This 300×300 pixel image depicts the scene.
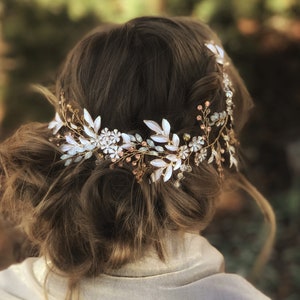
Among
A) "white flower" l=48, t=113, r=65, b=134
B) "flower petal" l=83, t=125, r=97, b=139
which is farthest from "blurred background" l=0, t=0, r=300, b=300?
"flower petal" l=83, t=125, r=97, b=139

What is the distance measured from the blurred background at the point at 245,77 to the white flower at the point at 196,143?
1.62 metres

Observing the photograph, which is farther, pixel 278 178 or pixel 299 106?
pixel 299 106

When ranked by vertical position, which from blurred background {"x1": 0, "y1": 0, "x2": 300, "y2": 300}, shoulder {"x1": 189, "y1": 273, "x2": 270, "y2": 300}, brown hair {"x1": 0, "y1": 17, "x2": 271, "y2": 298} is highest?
brown hair {"x1": 0, "y1": 17, "x2": 271, "y2": 298}

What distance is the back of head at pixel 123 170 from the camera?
1.40 m

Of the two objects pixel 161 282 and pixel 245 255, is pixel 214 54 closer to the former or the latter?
pixel 161 282

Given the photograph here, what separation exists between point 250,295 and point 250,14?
212 centimetres

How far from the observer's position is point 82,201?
1.40 metres

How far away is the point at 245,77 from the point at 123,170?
244cm

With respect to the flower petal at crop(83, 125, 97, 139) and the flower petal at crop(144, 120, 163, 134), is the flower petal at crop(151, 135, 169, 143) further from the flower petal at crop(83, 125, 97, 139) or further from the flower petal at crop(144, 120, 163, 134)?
the flower petal at crop(83, 125, 97, 139)

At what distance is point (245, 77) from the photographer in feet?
12.2

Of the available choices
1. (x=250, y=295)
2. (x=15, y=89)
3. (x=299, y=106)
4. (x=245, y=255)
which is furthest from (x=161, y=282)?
(x=299, y=106)

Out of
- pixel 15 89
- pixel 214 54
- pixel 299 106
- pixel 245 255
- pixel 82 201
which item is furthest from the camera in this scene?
pixel 299 106

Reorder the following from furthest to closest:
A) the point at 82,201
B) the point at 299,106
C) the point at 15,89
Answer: the point at 299,106, the point at 15,89, the point at 82,201

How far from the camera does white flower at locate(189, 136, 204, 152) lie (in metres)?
1.44
